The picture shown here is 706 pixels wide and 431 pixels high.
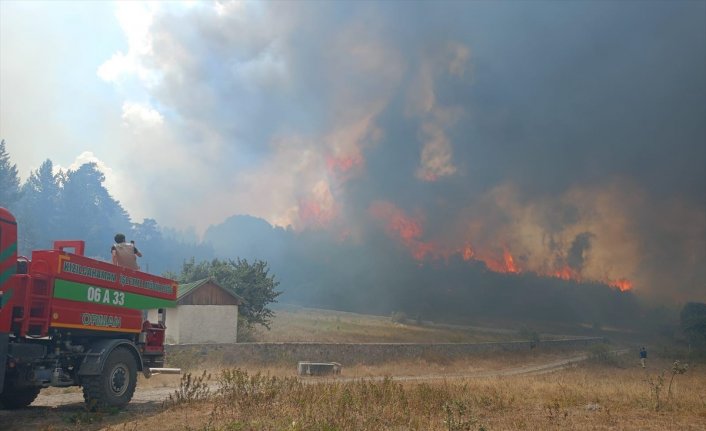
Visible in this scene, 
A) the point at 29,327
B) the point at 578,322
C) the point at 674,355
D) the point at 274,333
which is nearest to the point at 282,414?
the point at 29,327

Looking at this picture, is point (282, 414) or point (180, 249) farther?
point (180, 249)

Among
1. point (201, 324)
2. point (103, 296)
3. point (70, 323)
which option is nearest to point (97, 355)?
point (70, 323)

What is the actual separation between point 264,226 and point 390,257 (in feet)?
200

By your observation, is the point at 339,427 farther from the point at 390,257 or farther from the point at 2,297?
the point at 390,257

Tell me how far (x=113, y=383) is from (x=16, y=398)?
98.4 inches

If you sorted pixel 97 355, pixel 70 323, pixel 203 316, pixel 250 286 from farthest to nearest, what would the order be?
pixel 250 286, pixel 203 316, pixel 97 355, pixel 70 323

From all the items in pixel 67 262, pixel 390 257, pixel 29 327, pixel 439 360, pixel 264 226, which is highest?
pixel 264 226

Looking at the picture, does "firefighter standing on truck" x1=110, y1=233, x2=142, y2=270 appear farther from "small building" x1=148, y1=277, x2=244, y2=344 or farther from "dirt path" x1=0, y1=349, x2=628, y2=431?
"small building" x1=148, y1=277, x2=244, y2=344

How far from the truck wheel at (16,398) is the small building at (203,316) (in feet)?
65.9

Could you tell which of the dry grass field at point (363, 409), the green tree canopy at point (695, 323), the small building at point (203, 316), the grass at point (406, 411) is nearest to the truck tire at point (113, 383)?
the dry grass field at point (363, 409)

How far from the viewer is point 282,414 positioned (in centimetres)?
1035

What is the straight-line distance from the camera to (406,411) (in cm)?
1120

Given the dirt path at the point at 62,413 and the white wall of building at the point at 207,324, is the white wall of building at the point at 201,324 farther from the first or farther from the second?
the dirt path at the point at 62,413

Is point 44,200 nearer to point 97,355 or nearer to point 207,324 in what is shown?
point 207,324
